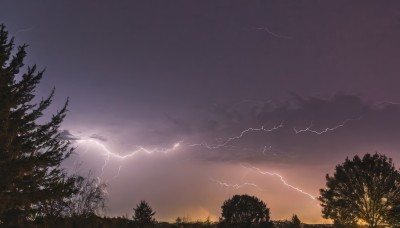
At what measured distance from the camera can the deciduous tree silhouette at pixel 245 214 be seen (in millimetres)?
47562

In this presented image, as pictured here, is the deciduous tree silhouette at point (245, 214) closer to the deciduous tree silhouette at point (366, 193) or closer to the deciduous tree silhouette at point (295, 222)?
the deciduous tree silhouette at point (295, 222)

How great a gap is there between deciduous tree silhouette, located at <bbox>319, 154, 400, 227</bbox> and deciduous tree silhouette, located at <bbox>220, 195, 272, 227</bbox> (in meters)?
8.95

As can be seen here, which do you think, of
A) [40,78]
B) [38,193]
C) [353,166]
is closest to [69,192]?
[38,193]

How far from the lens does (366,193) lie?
3919 centimetres

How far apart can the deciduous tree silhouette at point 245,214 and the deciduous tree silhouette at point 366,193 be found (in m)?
8.95

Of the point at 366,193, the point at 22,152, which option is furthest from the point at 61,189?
the point at 366,193

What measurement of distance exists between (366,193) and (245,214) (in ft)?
48.8

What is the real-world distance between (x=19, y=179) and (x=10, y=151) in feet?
6.99

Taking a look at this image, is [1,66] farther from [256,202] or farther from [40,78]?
[256,202]

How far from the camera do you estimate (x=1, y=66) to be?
62.5ft

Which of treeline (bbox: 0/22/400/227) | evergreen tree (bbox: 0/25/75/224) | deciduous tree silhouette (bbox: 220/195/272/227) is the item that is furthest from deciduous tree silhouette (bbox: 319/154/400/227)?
evergreen tree (bbox: 0/25/75/224)

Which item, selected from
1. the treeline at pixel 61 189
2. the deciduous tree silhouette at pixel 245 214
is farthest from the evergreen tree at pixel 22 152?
the deciduous tree silhouette at pixel 245 214

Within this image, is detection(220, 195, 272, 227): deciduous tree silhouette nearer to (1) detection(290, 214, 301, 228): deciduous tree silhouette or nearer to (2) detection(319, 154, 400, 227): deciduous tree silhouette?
(1) detection(290, 214, 301, 228): deciduous tree silhouette

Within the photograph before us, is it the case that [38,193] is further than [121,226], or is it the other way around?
[121,226]
